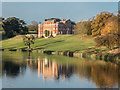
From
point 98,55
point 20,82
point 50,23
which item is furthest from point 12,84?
point 50,23

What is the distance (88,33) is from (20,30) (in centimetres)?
6985

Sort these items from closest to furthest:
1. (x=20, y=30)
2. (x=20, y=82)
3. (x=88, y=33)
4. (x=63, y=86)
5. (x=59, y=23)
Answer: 1. (x=63, y=86)
2. (x=20, y=82)
3. (x=88, y=33)
4. (x=59, y=23)
5. (x=20, y=30)

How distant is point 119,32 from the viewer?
6531cm

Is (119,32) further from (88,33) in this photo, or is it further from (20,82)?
(88,33)

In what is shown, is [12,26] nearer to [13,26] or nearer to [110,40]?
[13,26]

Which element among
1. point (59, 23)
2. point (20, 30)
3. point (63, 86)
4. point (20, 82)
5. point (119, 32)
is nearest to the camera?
point (63, 86)

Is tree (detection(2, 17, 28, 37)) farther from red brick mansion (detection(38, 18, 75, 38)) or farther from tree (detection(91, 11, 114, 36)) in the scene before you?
tree (detection(91, 11, 114, 36))

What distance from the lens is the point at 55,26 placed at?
571ft

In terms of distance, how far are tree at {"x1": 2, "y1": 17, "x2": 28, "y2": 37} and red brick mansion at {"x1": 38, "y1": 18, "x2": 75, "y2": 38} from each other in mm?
14428

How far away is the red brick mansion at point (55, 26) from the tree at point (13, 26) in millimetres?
14428

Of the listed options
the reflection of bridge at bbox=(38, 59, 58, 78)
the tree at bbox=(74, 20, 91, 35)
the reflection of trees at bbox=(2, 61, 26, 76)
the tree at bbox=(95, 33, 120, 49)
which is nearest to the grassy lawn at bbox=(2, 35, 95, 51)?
the tree at bbox=(74, 20, 91, 35)

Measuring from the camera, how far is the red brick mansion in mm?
173250

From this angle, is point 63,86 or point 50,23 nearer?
point 63,86

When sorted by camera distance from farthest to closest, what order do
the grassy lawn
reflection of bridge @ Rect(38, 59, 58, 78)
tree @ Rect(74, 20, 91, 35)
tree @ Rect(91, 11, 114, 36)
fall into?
tree @ Rect(74, 20, 91, 35), tree @ Rect(91, 11, 114, 36), the grassy lawn, reflection of bridge @ Rect(38, 59, 58, 78)
